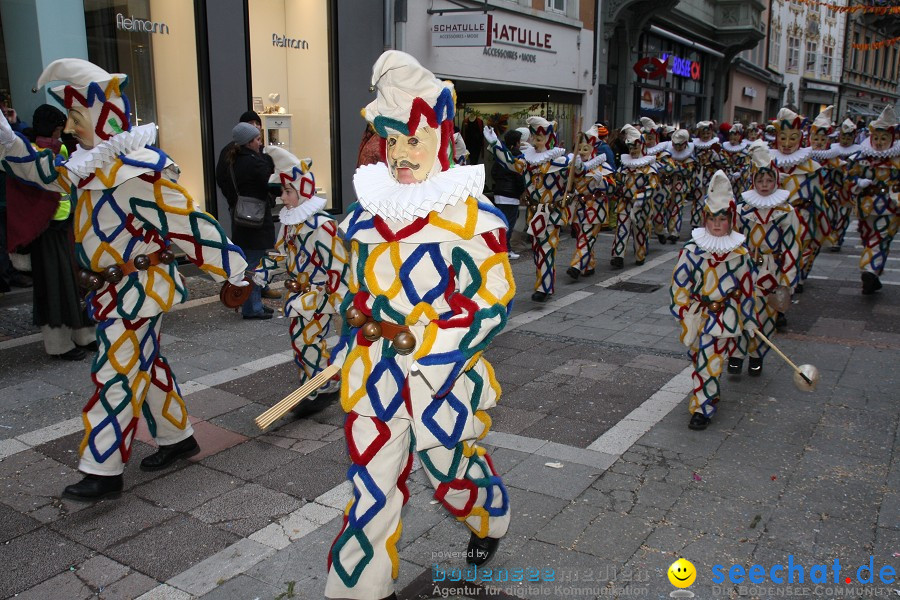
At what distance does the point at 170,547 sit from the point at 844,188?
10765mm

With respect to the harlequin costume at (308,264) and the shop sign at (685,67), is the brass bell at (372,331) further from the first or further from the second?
the shop sign at (685,67)

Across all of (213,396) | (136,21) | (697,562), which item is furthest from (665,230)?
(697,562)

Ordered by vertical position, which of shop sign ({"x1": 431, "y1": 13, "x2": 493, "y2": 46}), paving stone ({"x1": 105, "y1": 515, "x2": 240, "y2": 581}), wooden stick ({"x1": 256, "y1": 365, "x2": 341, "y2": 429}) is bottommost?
paving stone ({"x1": 105, "y1": 515, "x2": 240, "y2": 581})

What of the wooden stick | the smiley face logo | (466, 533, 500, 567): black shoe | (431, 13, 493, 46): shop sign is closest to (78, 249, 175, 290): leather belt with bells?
the wooden stick

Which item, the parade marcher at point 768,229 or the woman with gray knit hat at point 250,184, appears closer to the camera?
the parade marcher at point 768,229

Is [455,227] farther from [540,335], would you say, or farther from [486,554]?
[540,335]

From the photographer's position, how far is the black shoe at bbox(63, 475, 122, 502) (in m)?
4.20

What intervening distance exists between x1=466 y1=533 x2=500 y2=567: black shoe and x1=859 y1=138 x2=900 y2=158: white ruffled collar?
856 centimetres

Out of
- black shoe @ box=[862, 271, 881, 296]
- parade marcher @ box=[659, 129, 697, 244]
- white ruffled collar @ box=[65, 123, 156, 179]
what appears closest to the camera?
white ruffled collar @ box=[65, 123, 156, 179]

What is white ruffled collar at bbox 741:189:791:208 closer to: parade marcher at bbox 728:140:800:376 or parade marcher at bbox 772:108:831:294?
parade marcher at bbox 728:140:800:376

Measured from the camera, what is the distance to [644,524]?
401 centimetres

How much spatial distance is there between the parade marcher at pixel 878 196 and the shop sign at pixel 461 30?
6.09 meters

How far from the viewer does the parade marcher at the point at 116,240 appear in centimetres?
414

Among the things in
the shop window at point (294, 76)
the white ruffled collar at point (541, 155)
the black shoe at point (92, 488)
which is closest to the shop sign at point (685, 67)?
the shop window at point (294, 76)
